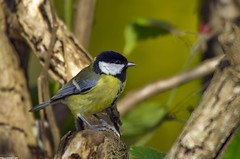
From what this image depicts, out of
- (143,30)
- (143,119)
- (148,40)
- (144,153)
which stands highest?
(143,30)

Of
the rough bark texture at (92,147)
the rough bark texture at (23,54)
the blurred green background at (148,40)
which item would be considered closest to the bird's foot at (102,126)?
the rough bark texture at (23,54)

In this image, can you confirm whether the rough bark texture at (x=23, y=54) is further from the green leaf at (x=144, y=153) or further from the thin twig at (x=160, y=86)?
the thin twig at (x=160, y=86)

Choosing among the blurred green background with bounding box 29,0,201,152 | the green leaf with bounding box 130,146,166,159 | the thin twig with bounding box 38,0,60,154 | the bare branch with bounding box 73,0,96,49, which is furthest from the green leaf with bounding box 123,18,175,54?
the green leaf with bounding box 130,146,166,159

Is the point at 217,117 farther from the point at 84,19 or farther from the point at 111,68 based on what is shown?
the point at 84,19

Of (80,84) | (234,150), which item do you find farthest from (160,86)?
(234,150)

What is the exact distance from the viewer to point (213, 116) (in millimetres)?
1133

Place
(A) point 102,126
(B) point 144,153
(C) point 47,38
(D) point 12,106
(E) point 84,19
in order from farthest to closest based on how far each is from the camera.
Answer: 1. (E) point 84,19
2. (D) point 12,106
3. (C) point 47,38
4. (A) point 102,126
5. (B) point 144,153

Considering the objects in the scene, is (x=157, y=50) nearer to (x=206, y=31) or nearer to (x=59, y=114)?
(x=206, y=31)

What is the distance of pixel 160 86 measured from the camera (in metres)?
1.97

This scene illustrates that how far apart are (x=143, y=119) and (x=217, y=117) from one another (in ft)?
2.60

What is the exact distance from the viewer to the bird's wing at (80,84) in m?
1.52

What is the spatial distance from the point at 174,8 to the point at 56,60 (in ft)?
3.67

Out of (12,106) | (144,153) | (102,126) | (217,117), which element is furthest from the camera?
(12,106)

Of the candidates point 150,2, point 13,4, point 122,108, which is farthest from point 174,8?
point 13,4
